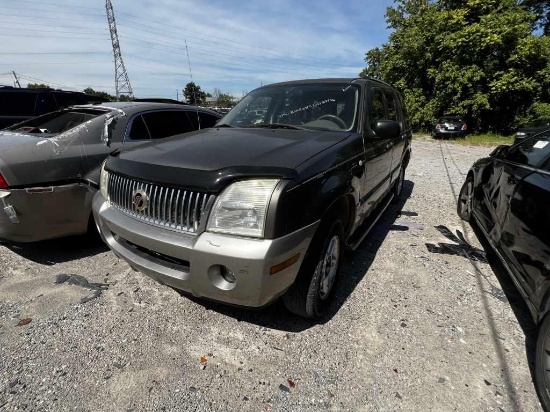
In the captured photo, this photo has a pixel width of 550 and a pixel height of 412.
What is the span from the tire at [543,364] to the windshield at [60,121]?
437 cm

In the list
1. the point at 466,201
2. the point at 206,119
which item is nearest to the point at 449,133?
the point at 466,201

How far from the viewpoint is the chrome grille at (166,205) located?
6.68 feet

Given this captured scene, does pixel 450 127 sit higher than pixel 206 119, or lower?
lower

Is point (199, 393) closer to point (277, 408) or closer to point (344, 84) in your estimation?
point (277, 408)

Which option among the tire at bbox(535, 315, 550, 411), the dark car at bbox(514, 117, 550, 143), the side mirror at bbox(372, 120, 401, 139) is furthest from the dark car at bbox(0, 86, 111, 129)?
the dark car at bbox(514, 117, 550, 143)

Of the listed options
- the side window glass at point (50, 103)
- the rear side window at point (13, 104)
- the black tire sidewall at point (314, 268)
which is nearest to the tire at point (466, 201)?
the black tire sidewall at point (314, 268)

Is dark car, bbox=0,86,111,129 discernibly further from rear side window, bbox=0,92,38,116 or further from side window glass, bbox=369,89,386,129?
side window glass, bbox=369,89,386,129

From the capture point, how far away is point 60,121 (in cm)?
402

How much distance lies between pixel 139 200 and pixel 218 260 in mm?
764

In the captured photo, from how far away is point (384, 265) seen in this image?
3.54m

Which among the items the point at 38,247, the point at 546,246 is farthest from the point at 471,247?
the point at 38,247

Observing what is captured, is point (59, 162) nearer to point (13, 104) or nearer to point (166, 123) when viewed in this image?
point (166, 123)

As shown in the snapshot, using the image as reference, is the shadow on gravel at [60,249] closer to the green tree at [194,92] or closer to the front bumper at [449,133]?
the green tree at [194,92]

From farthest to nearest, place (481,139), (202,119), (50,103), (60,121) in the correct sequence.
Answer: (481,139), (50,103), (202,119), (60,121)
